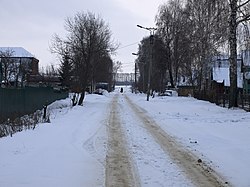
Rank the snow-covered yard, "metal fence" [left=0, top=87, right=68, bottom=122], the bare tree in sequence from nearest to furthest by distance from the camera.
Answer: the snow-covered yard < "metal fence" [left=0, top=87, right=68, bottom=122] < the bare tree

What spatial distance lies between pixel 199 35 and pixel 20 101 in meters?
23.3

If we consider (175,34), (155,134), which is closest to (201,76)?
(175,34)

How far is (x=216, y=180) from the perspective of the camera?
7.53m

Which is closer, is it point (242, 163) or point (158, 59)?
point (242, 163)

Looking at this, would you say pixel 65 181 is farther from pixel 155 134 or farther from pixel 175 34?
pixel 175 34

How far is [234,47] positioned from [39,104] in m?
14.4

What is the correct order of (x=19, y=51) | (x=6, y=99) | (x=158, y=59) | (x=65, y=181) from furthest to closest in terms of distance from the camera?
(x=19, y=51)
(x=158, y=59)
(x=6, y=99)
(x=65, y=181)

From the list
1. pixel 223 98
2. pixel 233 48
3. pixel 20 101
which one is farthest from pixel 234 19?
pixel 20 101

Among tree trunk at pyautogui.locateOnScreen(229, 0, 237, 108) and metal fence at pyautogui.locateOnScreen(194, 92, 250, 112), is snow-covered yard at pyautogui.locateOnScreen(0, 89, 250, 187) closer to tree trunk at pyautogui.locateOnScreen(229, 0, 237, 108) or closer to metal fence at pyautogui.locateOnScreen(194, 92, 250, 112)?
tree trunk at pyautogui.locateOnScreen(229, 0, 237, 108)

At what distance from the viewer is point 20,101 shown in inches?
928

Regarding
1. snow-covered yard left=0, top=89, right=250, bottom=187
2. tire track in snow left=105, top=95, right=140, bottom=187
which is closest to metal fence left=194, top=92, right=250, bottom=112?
snow-covered yard left=0, top=89, right=250, bottom=187

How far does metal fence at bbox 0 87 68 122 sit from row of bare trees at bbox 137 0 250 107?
1323 centimetres

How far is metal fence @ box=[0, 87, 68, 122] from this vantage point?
20.3 metres

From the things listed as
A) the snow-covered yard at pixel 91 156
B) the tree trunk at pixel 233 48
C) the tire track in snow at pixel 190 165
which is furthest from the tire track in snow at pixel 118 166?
the tree trunk at pixel 233 48
